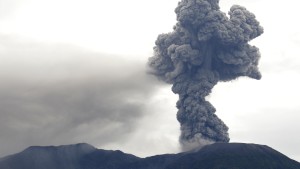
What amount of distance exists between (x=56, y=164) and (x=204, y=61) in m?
83.5

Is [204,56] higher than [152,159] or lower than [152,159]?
higher

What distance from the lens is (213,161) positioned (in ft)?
Result: 438

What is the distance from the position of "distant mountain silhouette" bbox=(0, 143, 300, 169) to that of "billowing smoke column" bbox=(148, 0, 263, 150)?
1648cm

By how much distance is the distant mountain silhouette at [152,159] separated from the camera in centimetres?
13188

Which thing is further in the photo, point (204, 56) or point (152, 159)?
point (152, 159)

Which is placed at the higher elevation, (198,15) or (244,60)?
(198,15)

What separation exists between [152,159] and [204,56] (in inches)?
2198

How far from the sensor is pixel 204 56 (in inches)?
4178

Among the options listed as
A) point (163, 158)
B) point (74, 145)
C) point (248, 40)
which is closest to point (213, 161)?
point (163, 158)

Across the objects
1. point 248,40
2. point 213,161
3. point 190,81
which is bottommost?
point 213,161

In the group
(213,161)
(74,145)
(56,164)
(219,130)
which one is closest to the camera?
(219,130)

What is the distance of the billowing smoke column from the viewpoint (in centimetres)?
10144

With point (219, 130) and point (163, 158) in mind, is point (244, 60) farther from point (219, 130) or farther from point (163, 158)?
point (163, 158)

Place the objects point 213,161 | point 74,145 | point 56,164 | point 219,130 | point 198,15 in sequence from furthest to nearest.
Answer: point 74,145 → point 56,164 → point 213,161 → point 219,130 → point 198,15
